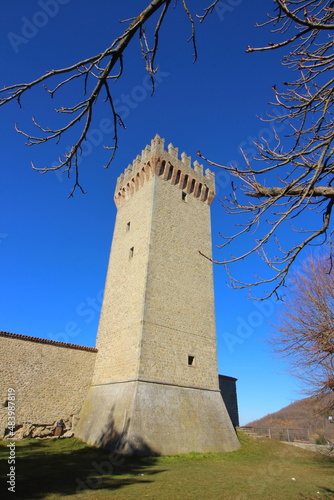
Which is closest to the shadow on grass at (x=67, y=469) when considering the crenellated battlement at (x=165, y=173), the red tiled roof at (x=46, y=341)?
the red tiled roof at (x=46, y=341)

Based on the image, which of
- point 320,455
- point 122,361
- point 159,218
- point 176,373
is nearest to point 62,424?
point 122,361

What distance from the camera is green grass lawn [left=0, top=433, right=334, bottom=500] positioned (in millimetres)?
5809

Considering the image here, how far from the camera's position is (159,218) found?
1507 centimetres

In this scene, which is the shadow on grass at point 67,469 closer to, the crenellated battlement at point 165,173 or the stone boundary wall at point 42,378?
the stone boundary wall at point 42,378

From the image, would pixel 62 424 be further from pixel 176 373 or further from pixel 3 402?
pixel 176 373

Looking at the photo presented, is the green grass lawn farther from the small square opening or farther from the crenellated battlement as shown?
the crenellated battlement

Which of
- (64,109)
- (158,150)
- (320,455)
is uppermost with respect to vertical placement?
(158,150)

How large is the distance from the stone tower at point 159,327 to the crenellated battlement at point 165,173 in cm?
6

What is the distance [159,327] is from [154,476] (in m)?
5.76

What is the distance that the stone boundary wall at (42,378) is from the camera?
12203 mm

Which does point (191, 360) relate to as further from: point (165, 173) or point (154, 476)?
point (165, 173)

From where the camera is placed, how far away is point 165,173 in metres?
16.4

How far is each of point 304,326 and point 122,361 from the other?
24.1ft

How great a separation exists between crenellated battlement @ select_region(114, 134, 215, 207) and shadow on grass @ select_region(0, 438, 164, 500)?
12.8 m
